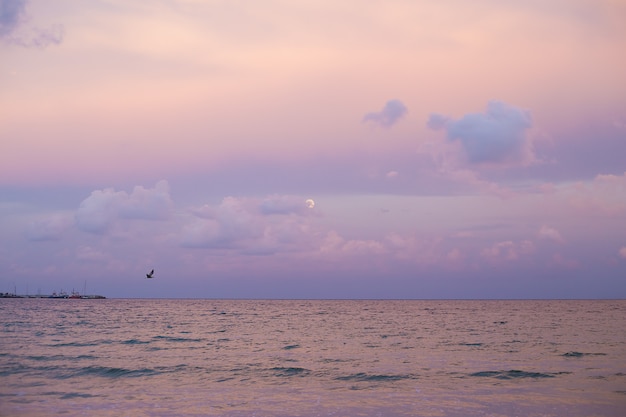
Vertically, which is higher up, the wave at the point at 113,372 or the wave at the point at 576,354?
the wave at the point at 576,354

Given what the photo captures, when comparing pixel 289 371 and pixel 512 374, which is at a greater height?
pixel 512 374

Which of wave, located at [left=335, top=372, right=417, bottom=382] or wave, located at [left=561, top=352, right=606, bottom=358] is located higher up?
wave, located at [left=561, top=352, right=606, bottom=358]

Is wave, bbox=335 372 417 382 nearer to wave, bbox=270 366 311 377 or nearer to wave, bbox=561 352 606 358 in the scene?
wave, bbox=270 366 311 377

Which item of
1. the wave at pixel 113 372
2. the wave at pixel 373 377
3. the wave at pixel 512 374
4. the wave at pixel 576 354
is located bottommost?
the wave at pixel 113 372

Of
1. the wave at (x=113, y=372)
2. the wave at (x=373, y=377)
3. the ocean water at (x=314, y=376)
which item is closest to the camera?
the ocean water at (x=314, y=376)

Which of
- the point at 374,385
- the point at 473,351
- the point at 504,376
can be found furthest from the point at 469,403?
the point at 473,351

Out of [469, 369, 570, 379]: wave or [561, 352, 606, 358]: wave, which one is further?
[561, 352, 606, 358]: wave

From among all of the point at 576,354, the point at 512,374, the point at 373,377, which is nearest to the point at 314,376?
the point at 373,377

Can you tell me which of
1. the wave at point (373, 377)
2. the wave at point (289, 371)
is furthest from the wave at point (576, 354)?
the wave at point (289, 371)

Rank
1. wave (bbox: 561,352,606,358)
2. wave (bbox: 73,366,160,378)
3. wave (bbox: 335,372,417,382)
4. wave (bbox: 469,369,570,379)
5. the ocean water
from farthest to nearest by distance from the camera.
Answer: wave (bbox: 561,352,606,358) < wave (bbox: 73,366,160,378) < wave (bbox: 469,369,570,379) < wave (bbox: 335,372,417,382) < the ocean water

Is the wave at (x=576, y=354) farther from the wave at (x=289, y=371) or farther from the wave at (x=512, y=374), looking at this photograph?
the wave at (x=289, y=371)

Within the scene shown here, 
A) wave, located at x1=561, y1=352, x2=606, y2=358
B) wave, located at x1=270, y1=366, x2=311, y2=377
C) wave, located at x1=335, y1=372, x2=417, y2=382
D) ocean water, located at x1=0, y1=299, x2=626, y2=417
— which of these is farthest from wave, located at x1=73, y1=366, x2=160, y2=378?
wave, located at x1=561, y1=352, x2=606, y2=358

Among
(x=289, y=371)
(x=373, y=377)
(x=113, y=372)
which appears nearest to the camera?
(x=373, y=377)

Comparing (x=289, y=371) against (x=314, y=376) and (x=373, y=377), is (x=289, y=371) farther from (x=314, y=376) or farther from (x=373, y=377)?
(x=373, y=377)
